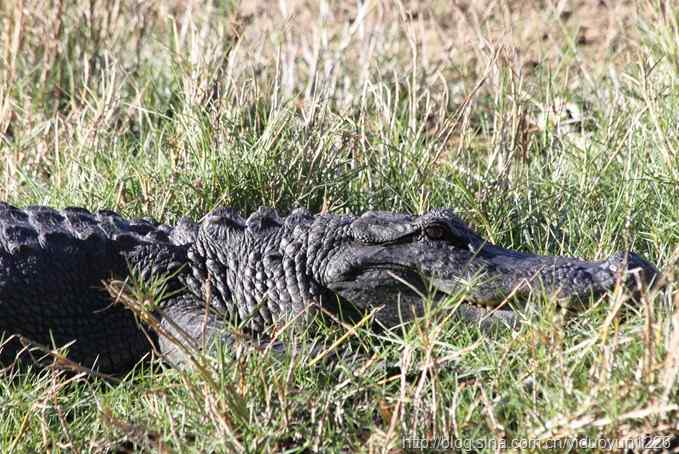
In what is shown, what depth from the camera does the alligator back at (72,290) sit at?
14.1 ft

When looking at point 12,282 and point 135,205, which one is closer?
point 12,282

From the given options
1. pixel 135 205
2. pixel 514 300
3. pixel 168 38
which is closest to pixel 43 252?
pixel 135 205

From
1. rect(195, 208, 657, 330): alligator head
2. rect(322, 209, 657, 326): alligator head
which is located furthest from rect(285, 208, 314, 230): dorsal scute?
→ rect(322, 209, 657, 326): alligator head

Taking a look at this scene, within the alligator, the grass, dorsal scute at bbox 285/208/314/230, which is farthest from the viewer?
dorsal scute at bbox 285/208/314/230

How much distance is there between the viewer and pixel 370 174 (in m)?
5.38

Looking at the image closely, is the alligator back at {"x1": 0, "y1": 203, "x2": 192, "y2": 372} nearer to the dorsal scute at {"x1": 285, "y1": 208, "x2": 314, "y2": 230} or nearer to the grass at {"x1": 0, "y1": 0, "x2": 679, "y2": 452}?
the grass at {"x1": 0, "y1": 0, "x2": 679, "y2": 452}

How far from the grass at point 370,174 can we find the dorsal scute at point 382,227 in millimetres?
386

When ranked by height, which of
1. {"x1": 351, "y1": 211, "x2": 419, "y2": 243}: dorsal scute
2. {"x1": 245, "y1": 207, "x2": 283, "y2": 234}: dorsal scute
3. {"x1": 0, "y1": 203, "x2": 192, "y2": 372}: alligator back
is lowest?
{"x1": 0, "y1": 203, "x2": 192, "y2": 372}: alligator back

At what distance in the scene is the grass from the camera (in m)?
3.25

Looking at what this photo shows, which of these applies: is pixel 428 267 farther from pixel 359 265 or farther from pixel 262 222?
pixel 262 222

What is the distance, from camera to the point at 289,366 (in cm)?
344

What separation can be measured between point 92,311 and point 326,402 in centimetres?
134

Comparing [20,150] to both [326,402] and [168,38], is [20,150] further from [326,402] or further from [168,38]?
[326,402]

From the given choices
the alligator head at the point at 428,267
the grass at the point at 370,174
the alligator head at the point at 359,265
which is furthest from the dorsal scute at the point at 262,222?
the grass at the point at 370,174
